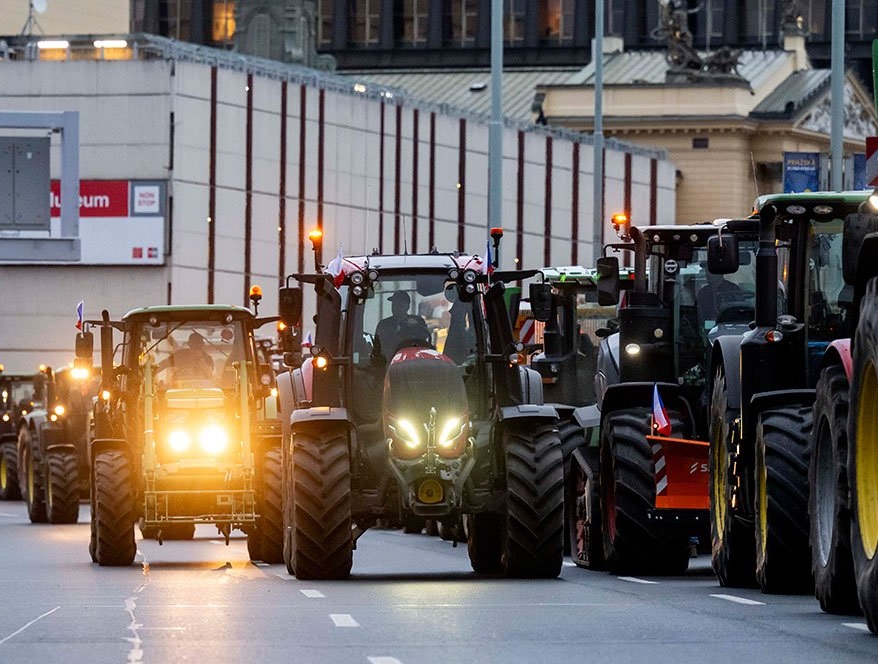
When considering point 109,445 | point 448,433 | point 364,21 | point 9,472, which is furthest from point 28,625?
point 364,21

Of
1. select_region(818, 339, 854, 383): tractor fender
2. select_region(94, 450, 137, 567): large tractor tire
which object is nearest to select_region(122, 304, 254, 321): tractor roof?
select_region(94, 450, 137, 567): large tractor tire

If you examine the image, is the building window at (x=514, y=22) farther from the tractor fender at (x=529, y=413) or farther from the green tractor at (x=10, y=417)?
the tractor fender at (x=529, y=413)

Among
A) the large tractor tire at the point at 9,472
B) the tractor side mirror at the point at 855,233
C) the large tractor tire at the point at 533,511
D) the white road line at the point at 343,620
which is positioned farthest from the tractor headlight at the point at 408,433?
the large tractor tire at the point at 9,472

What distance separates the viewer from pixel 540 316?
73.9ft

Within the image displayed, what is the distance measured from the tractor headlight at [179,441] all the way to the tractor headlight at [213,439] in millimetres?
123

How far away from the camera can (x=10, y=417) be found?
5400 centimetres

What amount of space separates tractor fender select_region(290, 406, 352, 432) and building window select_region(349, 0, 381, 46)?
105m

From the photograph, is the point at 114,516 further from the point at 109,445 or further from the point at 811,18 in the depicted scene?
the point at 811,18

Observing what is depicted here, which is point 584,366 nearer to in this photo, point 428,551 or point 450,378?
point 428,551

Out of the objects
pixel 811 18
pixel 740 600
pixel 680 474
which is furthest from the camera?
pixel 811 18

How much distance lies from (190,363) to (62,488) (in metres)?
15.1

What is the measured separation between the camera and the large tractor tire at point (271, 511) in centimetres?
A: 2523

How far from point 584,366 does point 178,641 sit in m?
16.3

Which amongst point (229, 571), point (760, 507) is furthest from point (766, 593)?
point (229, 571)
